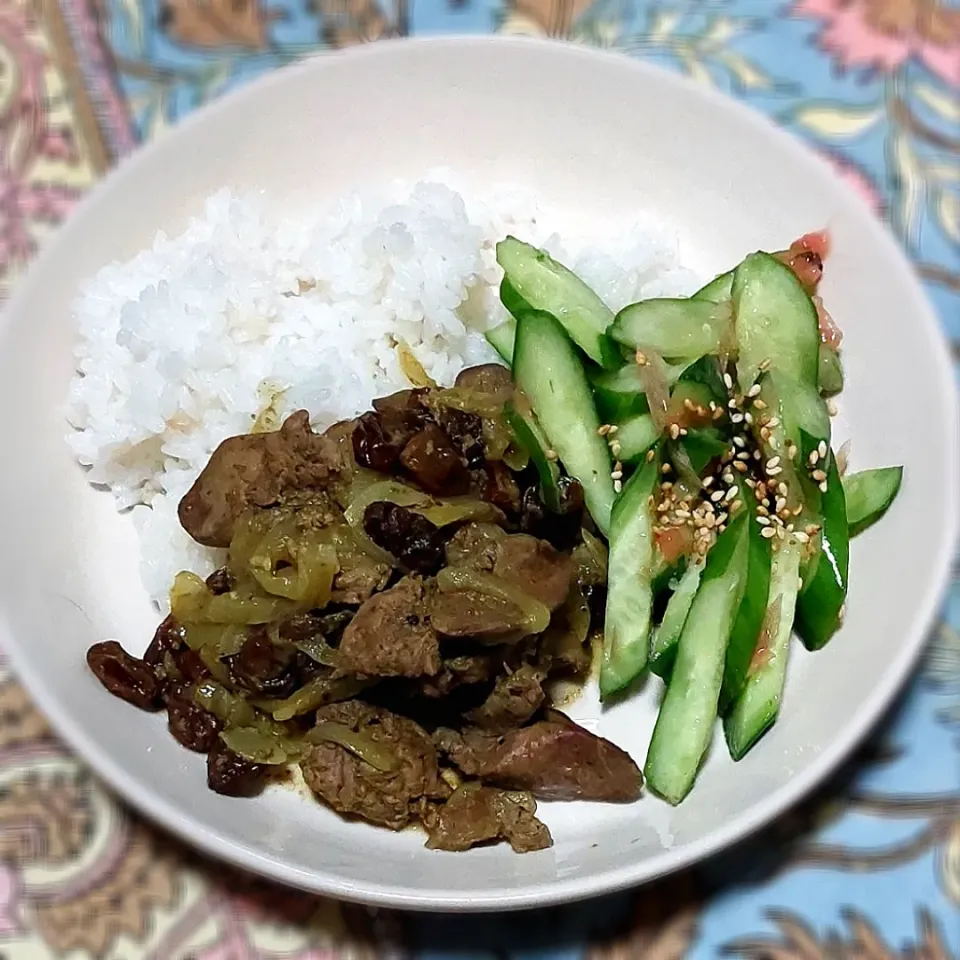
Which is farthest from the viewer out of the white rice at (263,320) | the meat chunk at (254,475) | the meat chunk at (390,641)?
the white rice at (263,320)

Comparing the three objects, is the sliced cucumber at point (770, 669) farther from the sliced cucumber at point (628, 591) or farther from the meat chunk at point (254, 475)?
the meat chunk at point (254, 475)

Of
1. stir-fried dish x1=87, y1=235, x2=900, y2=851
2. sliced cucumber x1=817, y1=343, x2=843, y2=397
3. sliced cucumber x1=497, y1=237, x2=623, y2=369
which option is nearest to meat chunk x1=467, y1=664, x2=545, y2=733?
stir-fried dish x1=87, y1=235, x2=900, y2=851

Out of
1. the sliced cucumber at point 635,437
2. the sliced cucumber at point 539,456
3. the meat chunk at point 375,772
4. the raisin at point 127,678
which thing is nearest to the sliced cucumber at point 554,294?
the sliced cucumber at point 635,437

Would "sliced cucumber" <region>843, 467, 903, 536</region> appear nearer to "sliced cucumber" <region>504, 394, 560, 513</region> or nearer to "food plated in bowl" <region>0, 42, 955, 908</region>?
"food plated in bowl" <region>0, 42, 955, 908</region>

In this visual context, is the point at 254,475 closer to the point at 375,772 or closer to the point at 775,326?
the point at 375,772

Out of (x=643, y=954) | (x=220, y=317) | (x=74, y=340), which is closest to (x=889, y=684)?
(x=643, y=954)

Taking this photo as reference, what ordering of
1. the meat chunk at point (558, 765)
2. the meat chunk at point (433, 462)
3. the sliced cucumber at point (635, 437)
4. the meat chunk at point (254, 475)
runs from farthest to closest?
the sliced cucumber at point (635, 437) < the meat chunk at point (254, 475) < the meat chunk at point (433, 462) < the meat chunk at point (558, 765)
